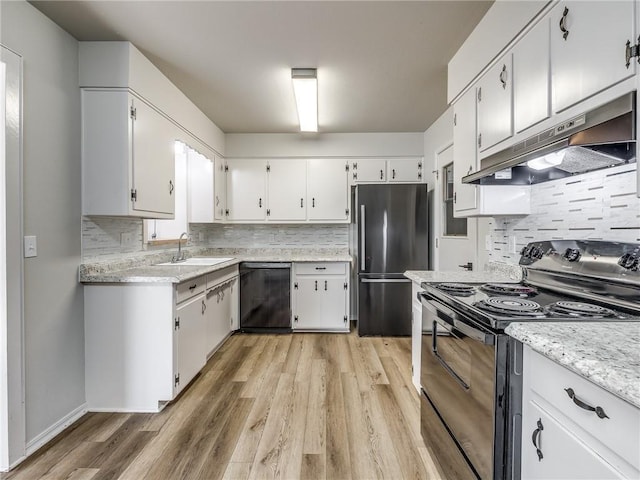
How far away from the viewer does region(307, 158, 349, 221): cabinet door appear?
4.06 meters

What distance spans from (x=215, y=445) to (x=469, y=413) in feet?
4.55

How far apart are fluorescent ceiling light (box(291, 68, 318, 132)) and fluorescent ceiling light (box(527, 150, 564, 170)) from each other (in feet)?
5.45

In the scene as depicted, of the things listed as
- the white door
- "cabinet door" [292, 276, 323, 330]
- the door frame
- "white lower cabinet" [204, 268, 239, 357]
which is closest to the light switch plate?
the door frame

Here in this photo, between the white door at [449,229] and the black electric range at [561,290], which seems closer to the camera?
the black electric range at [561,290]

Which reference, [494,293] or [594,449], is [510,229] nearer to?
[494,293]

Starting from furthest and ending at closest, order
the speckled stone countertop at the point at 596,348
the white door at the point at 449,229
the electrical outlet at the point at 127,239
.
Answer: the white door at the point at 449,229 < the electrical outlet at the point at 127,239 < the speckled stone countertop at the point at 596,348

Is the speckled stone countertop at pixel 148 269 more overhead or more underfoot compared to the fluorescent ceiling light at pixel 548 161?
more underfoot

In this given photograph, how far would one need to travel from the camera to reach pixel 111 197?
212 centimetres

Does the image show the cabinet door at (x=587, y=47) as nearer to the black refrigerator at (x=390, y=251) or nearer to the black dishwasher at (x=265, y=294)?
the black refrigerator at (x=390, y=251)

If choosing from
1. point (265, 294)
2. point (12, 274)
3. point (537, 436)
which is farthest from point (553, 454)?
point (265, 294)

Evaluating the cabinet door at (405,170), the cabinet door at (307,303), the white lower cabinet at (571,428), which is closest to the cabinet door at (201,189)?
the cabinet door at (307,303)

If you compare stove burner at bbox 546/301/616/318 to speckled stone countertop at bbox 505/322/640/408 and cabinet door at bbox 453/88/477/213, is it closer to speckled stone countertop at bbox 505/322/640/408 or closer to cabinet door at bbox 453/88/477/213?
speckled stone countertop at bbox 505/322/640/408

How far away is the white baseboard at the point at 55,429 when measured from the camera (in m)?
1.73

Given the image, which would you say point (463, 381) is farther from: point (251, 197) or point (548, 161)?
point (251, 197)
